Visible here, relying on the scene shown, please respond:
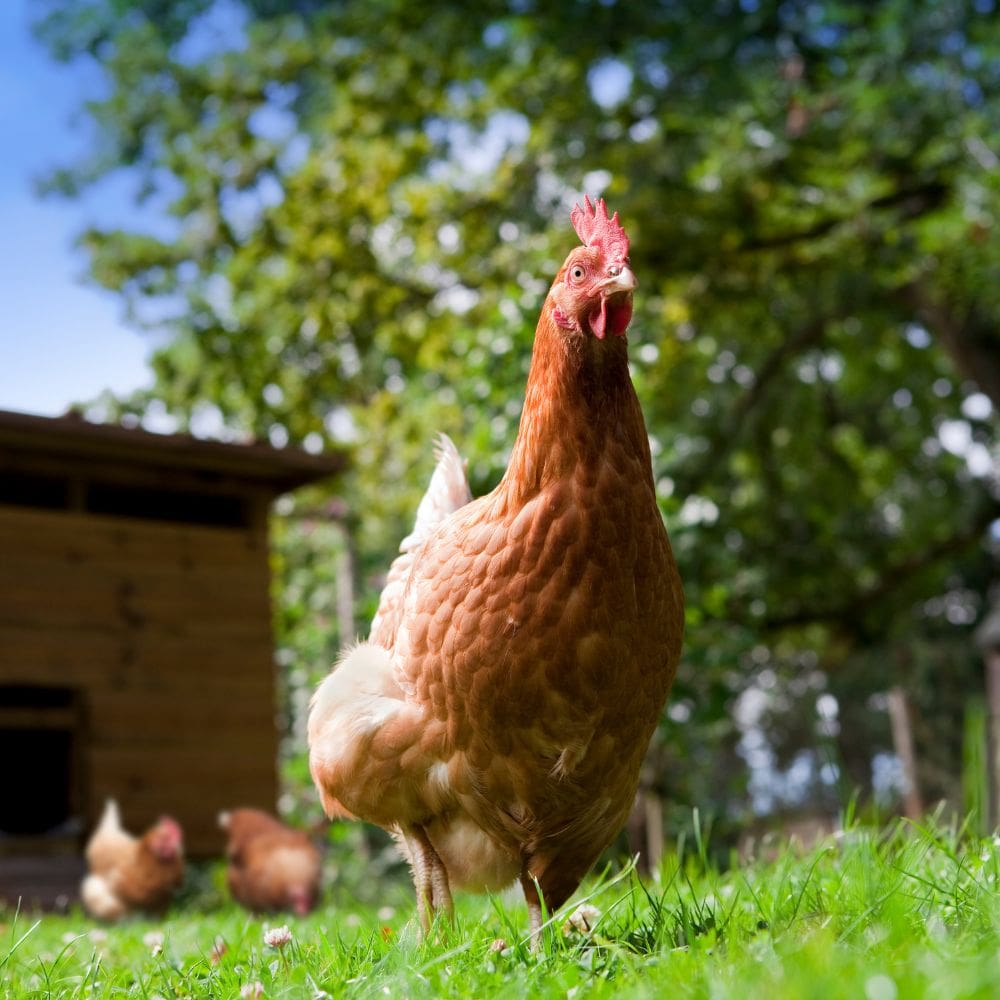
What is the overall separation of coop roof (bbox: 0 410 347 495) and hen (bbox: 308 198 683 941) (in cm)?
564

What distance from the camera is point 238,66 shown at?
10.8 meters

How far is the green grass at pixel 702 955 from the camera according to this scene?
1768 mm

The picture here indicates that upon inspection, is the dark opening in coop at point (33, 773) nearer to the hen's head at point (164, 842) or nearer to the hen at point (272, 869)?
the hen's head at point (164, 842)

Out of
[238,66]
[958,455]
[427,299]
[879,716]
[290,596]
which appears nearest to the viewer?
[238,66]

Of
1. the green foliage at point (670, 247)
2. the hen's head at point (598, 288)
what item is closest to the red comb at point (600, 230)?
the hen's head at point (598, 288)

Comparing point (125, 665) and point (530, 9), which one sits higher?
point (530, 9)

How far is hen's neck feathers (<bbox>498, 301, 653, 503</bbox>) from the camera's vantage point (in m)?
2.66

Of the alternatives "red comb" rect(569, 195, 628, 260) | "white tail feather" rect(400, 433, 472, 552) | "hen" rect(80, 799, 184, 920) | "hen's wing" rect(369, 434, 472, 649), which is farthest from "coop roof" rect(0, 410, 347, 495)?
"red comb" rect(569, 195, 628, 260)

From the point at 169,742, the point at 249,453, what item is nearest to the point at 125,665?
the point at 169,742

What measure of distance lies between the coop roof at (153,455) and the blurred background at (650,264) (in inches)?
18.0

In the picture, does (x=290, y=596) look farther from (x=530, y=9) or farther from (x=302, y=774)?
(x=530, y=9)

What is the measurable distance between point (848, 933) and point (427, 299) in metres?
10.1

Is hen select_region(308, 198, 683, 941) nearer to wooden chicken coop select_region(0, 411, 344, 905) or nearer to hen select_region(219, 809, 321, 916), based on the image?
hen select_region(219, 809, 321, 916)

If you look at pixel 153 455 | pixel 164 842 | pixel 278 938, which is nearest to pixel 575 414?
pixel 278 938
